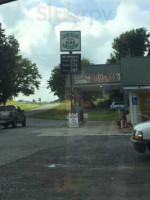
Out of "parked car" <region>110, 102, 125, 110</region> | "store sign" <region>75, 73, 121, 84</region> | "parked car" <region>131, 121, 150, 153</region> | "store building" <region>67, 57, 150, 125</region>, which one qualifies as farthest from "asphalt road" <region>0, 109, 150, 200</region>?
"parked car" <region>110, 102, 125, 110</region>

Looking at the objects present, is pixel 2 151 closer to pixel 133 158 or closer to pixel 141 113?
pixel 133 158

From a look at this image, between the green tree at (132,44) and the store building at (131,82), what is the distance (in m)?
38.5

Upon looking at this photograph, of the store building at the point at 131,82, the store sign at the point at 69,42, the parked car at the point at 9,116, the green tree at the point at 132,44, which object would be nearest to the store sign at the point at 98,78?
the store building at the point at 131,82

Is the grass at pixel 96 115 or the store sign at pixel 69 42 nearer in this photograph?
the store sign at pixel 69 42

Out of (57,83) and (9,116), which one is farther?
(57,83)

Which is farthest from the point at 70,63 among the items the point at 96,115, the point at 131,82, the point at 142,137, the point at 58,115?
the point at 58,115

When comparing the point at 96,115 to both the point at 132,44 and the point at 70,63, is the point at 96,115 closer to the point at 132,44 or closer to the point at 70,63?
the point at 70,63

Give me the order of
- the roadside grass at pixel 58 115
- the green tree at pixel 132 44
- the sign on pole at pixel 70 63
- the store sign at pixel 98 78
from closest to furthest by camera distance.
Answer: the sign on pole at pixel 70 63
the store sign at pixel 98 78
the roadside grass at pixel 58 115
the green tree at pixel 132 44

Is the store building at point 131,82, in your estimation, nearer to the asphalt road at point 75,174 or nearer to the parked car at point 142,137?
the asphalt road at point 75,174

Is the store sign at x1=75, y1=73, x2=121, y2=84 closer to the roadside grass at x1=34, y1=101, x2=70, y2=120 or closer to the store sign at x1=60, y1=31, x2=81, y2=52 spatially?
the store sign at x1=60, y1=31, x2=81, y2=52

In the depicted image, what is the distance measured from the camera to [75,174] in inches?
407

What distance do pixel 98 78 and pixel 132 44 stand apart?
4083 cm

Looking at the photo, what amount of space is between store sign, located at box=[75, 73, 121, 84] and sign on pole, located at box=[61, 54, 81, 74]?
1829mm

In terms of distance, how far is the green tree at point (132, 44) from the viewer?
257 ft
